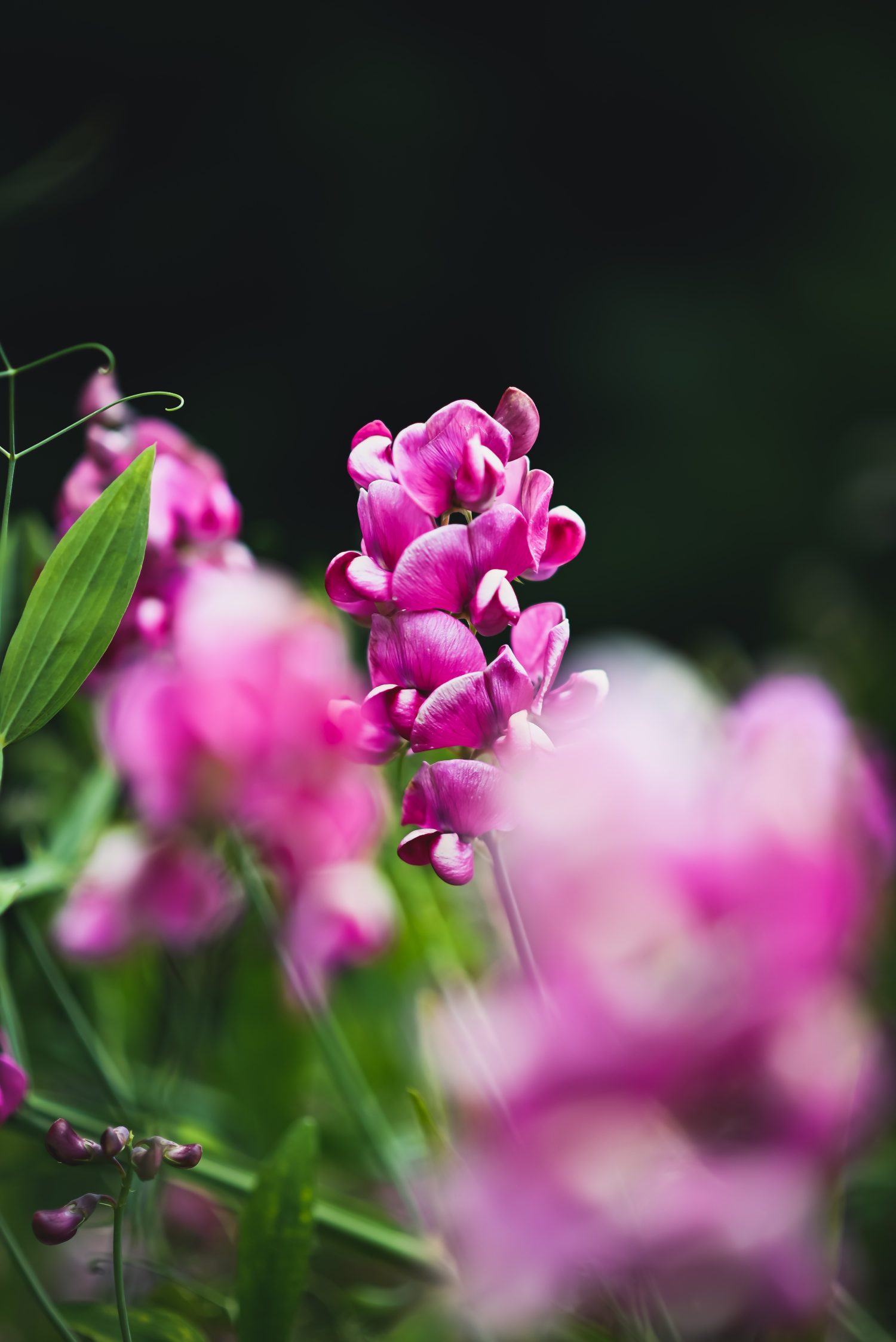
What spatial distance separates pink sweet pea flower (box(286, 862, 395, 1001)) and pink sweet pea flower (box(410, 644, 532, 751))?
15 cm

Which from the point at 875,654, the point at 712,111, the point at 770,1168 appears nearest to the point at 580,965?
the point at 770,1168

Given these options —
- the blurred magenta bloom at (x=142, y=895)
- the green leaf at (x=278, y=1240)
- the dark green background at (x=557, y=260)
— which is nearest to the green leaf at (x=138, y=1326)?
the green leaf at (x=278, y=1240)

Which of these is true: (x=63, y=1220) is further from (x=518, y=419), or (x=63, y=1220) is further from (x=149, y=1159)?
(x=518, y=419)

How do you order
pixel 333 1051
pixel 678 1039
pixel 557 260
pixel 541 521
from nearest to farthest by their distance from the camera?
pixel 678 1039
pixel 541 521
pixel 333 1051
pixel 557 260

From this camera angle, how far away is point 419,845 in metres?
A: 0.20

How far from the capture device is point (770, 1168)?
127 mm

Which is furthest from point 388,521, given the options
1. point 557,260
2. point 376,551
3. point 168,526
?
point 557,260

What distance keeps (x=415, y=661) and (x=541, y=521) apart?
0.13ft

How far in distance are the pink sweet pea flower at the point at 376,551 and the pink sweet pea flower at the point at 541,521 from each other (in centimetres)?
2

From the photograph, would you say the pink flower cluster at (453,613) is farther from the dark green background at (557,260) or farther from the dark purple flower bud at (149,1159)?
the dark green background at (557,260)

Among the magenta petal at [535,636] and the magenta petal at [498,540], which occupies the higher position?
the magenta petal at [498,540]

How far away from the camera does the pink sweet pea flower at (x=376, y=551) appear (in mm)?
213

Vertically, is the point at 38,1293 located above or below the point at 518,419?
below

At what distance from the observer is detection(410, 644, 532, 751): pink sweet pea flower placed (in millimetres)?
201
